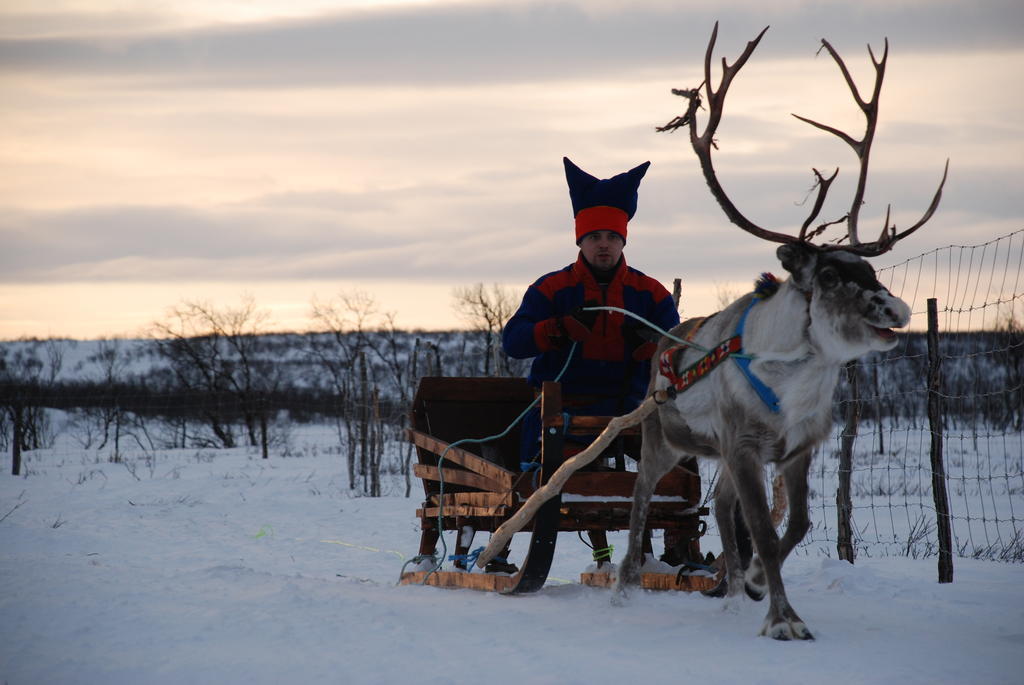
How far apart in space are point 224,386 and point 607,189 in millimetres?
26997

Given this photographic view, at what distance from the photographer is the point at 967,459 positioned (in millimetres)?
20016

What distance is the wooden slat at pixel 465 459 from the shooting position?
5.07 meters

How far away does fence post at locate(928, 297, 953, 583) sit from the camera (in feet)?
20.2

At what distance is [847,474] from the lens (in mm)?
7777

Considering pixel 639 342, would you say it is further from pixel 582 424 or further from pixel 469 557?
pixel 469 557

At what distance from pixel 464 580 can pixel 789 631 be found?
7.75 feet

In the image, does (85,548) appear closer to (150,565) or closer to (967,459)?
(150,565)

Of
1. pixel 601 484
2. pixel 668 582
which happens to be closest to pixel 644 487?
pixel 601 484

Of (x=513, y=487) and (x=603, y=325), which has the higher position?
(x=603, y=325)

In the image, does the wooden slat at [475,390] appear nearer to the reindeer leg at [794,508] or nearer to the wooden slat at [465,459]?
the wooden slat at [465,459]

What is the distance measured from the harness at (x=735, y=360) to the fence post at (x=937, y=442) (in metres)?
2.72

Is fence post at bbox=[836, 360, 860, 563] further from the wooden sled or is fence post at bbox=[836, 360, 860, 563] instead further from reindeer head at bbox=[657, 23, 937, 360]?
reindeer head at bbox=[657, 23, 937, 360]

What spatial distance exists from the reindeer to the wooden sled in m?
0.45

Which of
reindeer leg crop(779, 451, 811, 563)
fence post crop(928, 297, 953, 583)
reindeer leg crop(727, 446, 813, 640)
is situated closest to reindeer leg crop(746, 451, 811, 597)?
reindeer leg crop(779, 451, 811, 563)
